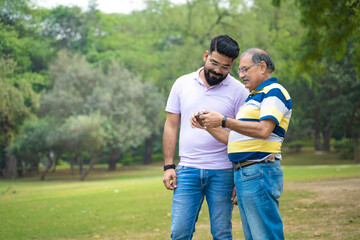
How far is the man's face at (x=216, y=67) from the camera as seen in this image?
13.0 ft

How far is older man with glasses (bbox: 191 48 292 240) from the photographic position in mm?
3326

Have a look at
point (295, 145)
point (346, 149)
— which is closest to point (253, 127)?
point (346, 149)

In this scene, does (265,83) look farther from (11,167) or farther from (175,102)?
(11,167)

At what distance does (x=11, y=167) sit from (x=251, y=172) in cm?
2997

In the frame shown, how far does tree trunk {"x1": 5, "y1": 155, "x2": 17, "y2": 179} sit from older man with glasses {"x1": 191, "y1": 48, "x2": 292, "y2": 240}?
28.4 meters

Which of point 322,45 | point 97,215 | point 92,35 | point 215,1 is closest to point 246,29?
point 215,1

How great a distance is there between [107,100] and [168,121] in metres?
32.0

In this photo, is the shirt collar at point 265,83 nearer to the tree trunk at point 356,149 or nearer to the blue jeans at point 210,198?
the blue jeans at point 210,198

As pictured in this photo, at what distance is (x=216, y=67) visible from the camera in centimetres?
401

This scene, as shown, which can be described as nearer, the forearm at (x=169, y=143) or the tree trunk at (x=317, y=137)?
the forearm at (x=169, y=143)

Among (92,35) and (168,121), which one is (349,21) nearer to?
Answer: (168,121)

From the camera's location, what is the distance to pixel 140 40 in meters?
47.7

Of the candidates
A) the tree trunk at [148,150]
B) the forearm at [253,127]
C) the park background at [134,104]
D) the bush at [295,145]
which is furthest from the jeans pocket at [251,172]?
the tree trunk at [148,150]

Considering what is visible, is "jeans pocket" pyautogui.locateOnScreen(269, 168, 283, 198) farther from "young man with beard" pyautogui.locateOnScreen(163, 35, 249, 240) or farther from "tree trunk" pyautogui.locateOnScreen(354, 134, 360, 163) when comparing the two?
"tree trunk" pyautogui.locateOnScreen(354, 134, 360, 163)
